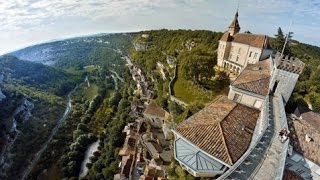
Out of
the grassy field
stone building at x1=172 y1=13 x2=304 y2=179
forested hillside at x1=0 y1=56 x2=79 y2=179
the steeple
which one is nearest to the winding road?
forested hillside at x1=0 y1=56 x2=79 y2=179

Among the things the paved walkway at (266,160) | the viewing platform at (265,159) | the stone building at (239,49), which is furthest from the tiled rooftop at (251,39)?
the paved walkway at (266,160)

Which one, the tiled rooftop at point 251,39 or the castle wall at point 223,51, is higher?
the tiled rooftop at point 251,39

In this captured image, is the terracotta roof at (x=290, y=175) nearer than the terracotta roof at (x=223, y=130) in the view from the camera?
Yes

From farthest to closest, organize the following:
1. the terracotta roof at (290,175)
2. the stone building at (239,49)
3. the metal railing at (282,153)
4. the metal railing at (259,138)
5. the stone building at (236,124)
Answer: the stone building at (239,49)
the stone building at (236,124)
the terracotta roof at (290,175)
the metal railing at (259,138)
the metal railing at (282,153)

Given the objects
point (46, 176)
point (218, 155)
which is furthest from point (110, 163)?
point (218, 155)

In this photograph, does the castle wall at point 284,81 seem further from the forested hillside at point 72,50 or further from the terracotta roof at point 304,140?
the forested hillside at point 72,50

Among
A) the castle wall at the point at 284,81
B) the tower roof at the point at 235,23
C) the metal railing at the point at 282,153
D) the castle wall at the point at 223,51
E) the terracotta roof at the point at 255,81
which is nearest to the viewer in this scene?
the metal railing at the point at 282,153
